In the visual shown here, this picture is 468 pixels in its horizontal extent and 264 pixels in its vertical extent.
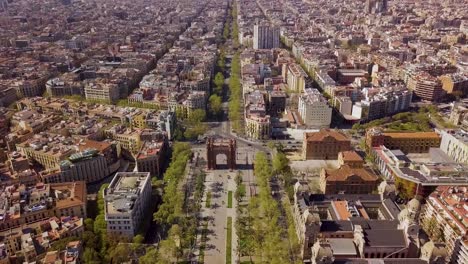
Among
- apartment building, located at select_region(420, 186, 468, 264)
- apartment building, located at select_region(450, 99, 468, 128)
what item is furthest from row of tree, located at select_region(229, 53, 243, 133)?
apartment building, located at select_region(450, 99, 468, 128)

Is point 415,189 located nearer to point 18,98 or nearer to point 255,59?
point 255,59

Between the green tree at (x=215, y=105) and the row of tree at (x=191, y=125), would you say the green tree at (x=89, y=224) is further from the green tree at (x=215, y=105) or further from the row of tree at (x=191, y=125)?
the green tree at (x=215, y=105)

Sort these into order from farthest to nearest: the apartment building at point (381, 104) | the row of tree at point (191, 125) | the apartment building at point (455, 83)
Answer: the apartment building at point (455, 83) < the apartment building at point (381, 104) < the row of tree at point (191, 125)

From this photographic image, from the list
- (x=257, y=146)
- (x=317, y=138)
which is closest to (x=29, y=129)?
(x=257, y=146)

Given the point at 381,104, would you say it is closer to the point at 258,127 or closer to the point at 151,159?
the point at 258,127

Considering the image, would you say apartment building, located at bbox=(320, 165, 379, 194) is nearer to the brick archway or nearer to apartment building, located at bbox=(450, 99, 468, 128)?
the brick archway

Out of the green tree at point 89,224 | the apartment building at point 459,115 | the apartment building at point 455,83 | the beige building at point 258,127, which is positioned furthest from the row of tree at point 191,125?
the apartment building at point 455,83
